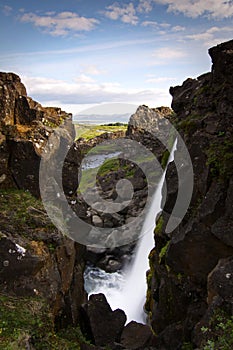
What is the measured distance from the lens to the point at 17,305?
519 inches

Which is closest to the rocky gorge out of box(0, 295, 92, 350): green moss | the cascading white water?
box(0, 295, 92, 350): green moss

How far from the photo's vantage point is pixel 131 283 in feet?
109

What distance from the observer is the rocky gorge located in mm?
13117

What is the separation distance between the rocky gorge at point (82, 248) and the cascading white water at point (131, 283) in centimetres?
744

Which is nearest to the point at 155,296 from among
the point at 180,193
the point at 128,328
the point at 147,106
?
the point at 128,328

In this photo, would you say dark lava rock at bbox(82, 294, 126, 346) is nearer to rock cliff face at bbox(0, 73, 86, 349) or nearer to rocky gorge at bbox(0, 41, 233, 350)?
rocky gorge at bbox(0, 41, 233, 350)

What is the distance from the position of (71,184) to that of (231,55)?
36.7 ft

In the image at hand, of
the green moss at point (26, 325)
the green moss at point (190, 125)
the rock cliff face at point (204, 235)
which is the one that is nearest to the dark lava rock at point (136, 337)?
the rock cliff face at point (204, 235)

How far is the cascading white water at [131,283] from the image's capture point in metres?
29.3

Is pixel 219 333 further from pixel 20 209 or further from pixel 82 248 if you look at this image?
pixel 82 248

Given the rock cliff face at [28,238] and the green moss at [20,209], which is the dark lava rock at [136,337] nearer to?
the rock cliff face at [28,238]

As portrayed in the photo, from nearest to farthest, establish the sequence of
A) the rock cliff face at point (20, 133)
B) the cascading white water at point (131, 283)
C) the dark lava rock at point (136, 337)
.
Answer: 1. the dark lava rock at point (136, 337)
2. the rock cliff face at point (20, 133)
3. the cascading white water at point (131, 283)

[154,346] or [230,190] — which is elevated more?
[230,190]

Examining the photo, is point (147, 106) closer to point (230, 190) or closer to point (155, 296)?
point (155, 296)
